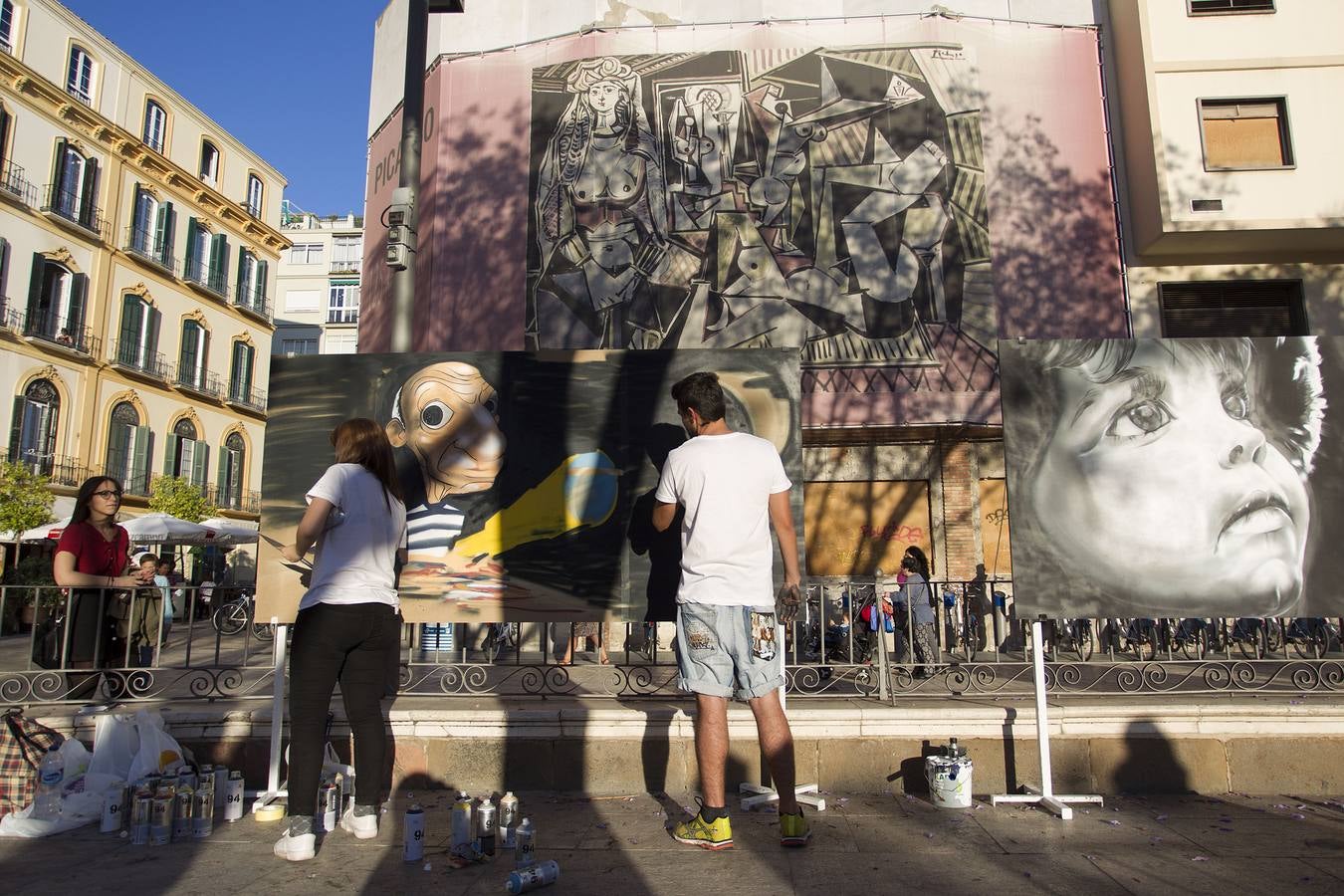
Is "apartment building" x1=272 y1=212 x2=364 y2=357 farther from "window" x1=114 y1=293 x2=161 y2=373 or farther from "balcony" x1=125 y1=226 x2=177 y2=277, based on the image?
"window" x1=114 y1=293 x2=161 y2=373

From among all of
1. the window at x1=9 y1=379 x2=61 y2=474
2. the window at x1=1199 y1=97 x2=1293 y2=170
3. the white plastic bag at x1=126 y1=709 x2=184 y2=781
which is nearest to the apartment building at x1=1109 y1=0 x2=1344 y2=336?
the window at x1=1199 y1=97 x2=1293 y2=170

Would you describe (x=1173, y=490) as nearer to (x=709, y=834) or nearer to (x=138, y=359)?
(x=709, y=834)

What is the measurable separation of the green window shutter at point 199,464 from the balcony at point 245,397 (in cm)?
238

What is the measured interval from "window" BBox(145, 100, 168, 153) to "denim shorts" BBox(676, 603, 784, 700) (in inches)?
1353

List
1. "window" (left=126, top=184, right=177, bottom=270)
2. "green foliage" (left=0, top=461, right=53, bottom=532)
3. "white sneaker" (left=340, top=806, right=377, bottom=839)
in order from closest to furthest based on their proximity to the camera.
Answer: "white sneaker" (left=340, top=806, right=377, bottom=839)
"green foliage" (left=0, top=461, right=53, bottom=532)
"window" (left=126, top=184, right=177, bottom=270)

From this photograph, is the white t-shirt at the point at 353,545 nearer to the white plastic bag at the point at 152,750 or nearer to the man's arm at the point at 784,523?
the white plastic bag at the point at 152,750

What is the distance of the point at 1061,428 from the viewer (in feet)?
16.5

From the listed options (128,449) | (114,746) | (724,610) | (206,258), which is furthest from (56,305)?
(724,610)

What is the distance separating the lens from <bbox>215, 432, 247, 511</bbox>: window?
3344 cm

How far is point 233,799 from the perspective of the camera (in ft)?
13.9

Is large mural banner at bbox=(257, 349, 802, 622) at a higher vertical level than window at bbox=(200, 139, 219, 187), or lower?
lower

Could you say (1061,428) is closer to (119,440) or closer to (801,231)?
(801,231)

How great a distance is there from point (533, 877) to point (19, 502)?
23703mm

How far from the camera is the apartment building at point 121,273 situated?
993 inches
